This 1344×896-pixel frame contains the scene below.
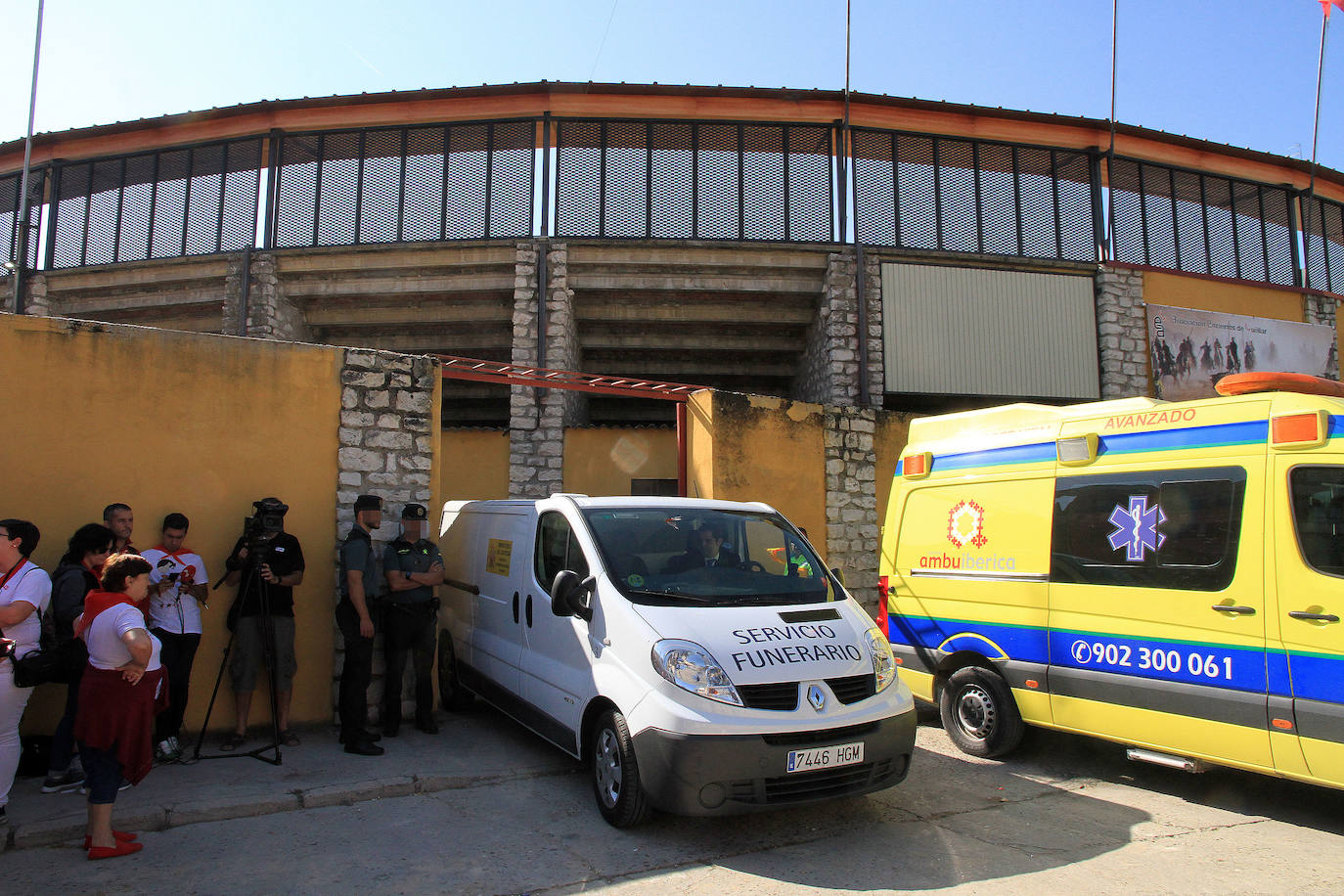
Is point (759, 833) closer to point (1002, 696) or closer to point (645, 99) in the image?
point (1002, 696)

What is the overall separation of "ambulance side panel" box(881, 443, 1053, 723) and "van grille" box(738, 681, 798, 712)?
2237 millimetres

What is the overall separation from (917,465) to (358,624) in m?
4.41

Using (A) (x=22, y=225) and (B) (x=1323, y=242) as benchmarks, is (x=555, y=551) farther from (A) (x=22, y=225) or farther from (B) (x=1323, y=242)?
(B) (x=1323, y=242)

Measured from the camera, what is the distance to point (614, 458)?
13820 millimetres

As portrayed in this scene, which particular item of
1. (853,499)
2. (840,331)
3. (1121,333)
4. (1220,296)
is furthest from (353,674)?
(1220,296)

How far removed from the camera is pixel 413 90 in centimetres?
1510

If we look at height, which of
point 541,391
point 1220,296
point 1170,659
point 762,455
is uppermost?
point 1220,296

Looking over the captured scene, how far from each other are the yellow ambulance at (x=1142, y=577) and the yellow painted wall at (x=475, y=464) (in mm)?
8795

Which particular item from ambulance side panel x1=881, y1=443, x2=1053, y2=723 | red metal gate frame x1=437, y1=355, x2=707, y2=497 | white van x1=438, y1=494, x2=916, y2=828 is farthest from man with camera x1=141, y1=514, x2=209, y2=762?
ambulance side panel x1=881, y1=443, x2=1053, y2=723

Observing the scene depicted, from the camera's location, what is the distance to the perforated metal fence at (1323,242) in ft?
60.8

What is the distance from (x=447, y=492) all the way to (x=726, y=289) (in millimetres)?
6229

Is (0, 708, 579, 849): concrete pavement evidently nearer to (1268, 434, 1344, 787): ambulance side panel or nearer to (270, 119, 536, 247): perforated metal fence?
(1268, 434, 1344, 787): ambulance side panel

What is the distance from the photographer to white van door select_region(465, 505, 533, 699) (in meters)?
5.82

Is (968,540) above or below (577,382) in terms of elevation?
below
